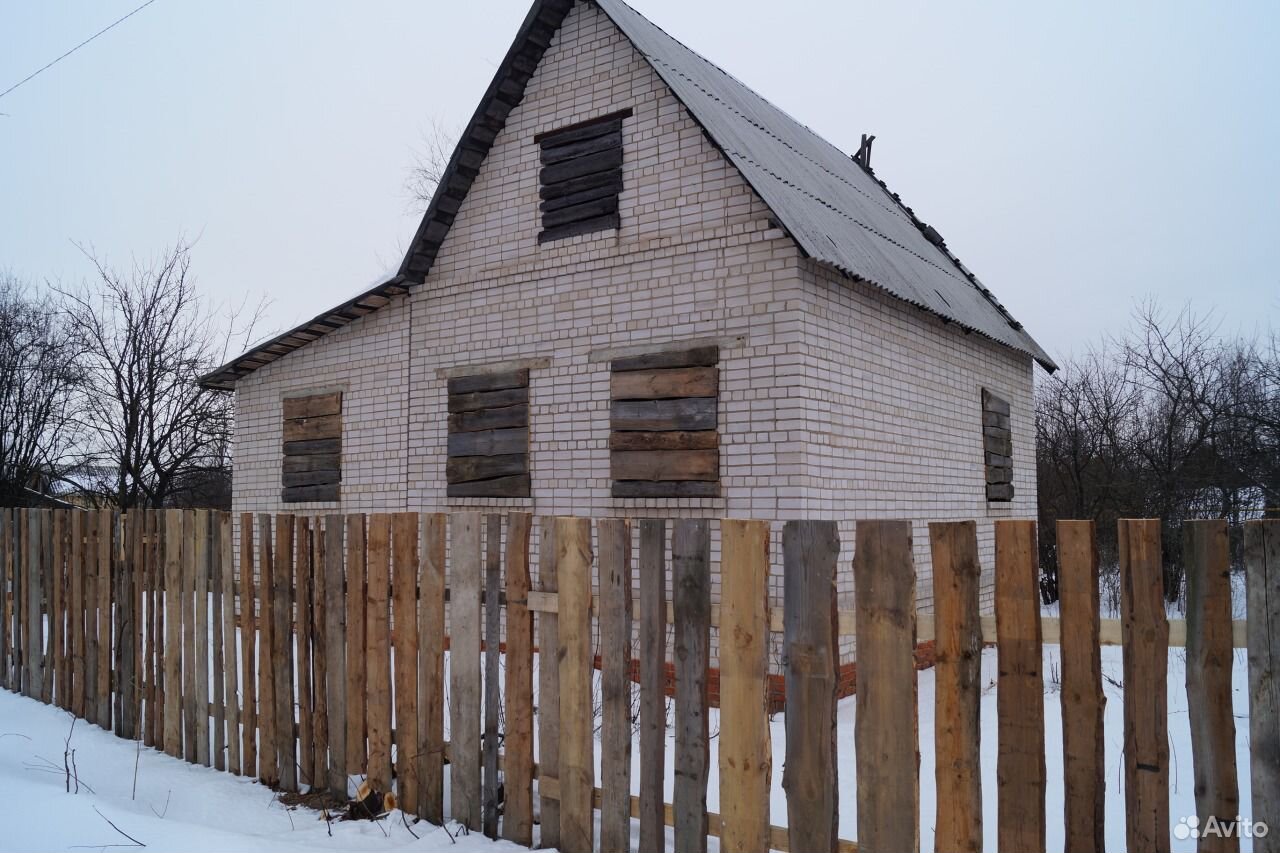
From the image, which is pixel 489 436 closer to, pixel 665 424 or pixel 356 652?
pixel 665 424

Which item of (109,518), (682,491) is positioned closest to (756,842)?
(682,491)

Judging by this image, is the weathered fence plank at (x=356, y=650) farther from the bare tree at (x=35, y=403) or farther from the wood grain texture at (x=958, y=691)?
→ the bare tree at (x=35, y=403)

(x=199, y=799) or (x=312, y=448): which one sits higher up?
(x=312, y=448)

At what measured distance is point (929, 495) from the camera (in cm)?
898

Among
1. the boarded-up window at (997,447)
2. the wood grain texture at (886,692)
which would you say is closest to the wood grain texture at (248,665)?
the wood grain texture at (886,692)

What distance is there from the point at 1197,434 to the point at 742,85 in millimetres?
12586

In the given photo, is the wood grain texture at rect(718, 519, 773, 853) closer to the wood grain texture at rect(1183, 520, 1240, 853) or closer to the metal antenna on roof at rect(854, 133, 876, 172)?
the wood grain texture at rect(1183, 520, 1240, 853)

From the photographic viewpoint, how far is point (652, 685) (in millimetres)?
3359

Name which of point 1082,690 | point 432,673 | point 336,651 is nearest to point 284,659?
point 336,651

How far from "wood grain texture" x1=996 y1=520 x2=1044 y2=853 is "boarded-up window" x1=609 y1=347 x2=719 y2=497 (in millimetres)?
4495

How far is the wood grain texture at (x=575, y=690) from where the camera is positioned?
354 centimetres

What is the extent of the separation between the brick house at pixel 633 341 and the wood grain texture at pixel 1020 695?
13.4 ft

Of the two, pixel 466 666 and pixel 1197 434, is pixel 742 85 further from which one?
pixel 1197 434

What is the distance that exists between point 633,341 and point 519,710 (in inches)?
180
